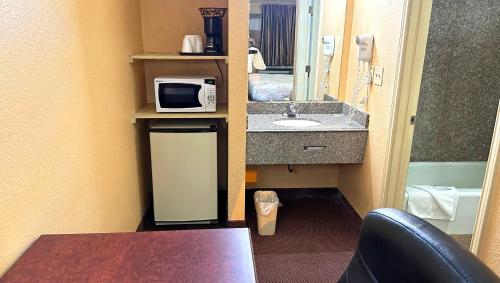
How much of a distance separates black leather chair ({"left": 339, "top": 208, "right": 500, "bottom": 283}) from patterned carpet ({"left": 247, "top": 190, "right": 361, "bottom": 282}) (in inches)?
55.5

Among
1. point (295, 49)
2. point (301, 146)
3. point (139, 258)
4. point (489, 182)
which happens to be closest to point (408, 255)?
point (139, 258)

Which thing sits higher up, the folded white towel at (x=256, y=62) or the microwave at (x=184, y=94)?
the folded white towel at (x=256, y=62)

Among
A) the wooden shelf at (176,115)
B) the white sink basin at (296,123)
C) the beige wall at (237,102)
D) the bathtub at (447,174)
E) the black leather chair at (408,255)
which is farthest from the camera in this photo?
the bathtub at (447,174)

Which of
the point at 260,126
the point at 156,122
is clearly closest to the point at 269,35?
the point at 260,126

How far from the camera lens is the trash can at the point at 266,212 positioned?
8.33ft

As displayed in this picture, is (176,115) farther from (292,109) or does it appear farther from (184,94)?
(292,109)

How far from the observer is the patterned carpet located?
219 centimetres

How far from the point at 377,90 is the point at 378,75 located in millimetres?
104

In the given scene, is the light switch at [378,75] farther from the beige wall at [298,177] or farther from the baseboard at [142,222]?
the baseboard at [142,222]

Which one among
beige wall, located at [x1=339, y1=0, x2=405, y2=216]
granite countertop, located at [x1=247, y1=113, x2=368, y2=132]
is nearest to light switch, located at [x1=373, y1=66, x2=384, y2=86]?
beige wall, located at [x1=339, y1=0, x2=405, y2=216]

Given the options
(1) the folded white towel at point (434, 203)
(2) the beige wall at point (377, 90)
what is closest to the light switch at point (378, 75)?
(2) the beige wall at point (377, 90)

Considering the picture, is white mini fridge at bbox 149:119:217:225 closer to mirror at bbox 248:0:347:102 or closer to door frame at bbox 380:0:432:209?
mirror at bbox 248:0:347:102

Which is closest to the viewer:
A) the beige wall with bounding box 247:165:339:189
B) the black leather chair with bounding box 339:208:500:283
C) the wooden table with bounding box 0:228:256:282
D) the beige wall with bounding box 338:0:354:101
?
the black leather chair with bounding box 339:208:500:283

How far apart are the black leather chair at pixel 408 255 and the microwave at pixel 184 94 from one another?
170cm
